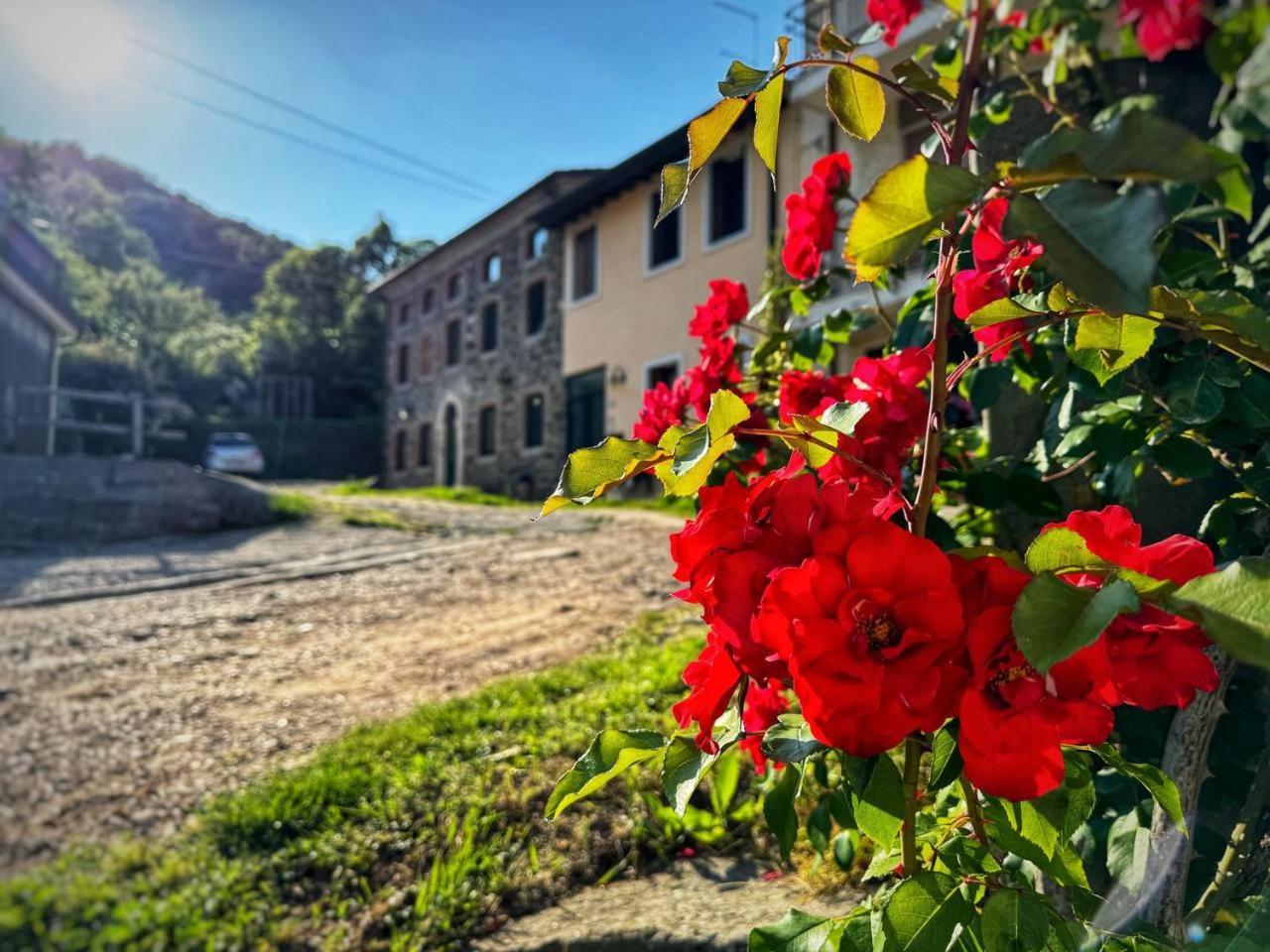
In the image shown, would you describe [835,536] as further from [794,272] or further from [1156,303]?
[794,272]

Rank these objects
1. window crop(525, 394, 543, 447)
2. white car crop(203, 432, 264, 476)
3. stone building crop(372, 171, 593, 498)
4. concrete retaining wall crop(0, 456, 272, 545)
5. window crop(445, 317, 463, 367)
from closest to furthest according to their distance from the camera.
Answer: concrete retaining wall crop(0, 456, 272, 545), stone building crop(372, 171, 593, 498), window crop(525, 394, 543, 447), window crop(445, 317, 463, 367), white car crop(203, 432, 264, 476)

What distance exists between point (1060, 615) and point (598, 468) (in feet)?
1.04

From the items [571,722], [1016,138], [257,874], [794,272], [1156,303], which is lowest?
[257,874]

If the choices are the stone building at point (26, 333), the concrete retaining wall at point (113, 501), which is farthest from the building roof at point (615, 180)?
the stone building at point (26, 333)

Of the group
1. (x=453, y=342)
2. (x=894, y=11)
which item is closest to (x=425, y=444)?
(x=453, y=342)

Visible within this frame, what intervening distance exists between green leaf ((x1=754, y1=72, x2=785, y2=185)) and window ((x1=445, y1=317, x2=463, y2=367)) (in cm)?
1623

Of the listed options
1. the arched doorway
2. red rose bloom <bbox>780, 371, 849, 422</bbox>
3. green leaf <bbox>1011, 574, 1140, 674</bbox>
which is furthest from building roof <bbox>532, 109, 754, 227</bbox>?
green leaf <bbox>1011, 574, 1140, 674</bbox>

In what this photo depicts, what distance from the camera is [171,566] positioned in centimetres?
565

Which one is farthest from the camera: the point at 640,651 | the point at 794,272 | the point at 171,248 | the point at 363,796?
the point at 171,248

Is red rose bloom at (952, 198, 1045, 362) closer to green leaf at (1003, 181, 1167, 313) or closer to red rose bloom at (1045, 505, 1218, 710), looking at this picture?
red rose bloom at (1045, 505, 1218, 710)

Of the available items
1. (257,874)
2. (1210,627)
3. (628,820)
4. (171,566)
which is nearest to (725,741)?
(1210,627)

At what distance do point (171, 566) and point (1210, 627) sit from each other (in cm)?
610

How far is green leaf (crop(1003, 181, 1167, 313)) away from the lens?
37 centimetres

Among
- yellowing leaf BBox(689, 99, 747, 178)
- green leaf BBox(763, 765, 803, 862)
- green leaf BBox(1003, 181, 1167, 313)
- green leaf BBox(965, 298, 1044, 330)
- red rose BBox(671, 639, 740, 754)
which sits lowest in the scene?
green leaf BBox(763, 765, 803, 862)
